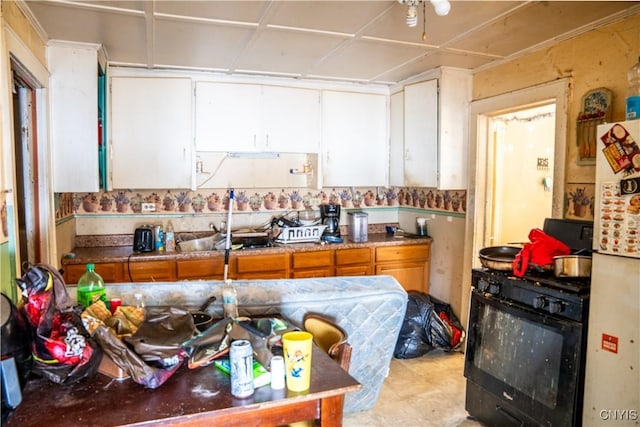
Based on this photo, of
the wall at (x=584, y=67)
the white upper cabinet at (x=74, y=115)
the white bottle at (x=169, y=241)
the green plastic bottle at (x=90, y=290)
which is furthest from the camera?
the white bottle at (x=169, y=241)

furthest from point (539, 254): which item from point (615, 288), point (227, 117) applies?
point (227, 117)

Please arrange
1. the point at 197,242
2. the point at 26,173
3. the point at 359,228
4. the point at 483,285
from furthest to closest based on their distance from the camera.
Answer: the point at 359,228, the point at 197,242, the point at 26,173, the point at 483,285

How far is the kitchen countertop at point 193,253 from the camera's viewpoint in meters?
3.47

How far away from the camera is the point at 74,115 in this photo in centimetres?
312

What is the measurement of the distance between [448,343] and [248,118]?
2.65m

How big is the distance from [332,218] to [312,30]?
2069 millimetres

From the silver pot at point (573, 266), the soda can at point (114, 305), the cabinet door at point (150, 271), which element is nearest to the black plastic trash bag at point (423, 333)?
the silver pot at point (573, 266)

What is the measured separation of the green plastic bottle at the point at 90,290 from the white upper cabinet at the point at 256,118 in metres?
2.14

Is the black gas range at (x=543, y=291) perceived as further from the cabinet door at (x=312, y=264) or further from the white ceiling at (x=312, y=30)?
the cabinet door at (x=312, y=264)

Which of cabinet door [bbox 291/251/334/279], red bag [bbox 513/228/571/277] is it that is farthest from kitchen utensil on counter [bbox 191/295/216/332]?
cabinet door [bbox 291/251/334/279]

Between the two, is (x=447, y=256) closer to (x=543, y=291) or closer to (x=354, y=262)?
(x=354, y=262)

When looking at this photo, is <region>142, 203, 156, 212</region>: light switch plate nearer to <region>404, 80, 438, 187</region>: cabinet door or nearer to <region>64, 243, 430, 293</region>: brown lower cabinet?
<region>64, 243, 430, 293</region>: brown lower cabinet

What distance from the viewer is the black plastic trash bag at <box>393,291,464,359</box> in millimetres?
3637

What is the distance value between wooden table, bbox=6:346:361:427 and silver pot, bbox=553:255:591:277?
4.87 feet
